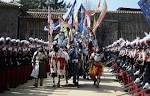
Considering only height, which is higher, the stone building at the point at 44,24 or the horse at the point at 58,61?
the stone building at the point at 44,24

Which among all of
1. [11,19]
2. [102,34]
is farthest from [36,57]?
[102,34]

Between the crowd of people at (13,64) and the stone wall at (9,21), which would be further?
the stone wall at (9,21)

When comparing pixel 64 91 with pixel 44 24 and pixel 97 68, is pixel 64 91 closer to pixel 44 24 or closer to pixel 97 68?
pixel 97 68

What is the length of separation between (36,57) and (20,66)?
0.95 meters

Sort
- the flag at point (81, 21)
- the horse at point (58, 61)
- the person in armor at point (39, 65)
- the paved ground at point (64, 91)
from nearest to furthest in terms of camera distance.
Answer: the paved ground at point (64, 91) → the person in armor at point (39, 65) → the horse at point (58, 61) → the flag at point (81, 21)

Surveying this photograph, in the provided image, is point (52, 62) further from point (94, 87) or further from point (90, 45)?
point (90, 45)

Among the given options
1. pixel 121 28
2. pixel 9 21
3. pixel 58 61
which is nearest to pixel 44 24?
pixel 9 21

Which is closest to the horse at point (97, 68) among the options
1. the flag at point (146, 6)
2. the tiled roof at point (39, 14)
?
the flag at point (146, 6)

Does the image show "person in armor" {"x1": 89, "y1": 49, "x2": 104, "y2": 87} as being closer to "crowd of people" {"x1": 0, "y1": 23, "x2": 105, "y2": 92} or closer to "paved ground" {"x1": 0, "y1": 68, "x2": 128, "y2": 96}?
"crowd of people" {"x1": 0, "y1": 23, "x2": 105, "y2": 92}

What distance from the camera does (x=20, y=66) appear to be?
66.3 ft

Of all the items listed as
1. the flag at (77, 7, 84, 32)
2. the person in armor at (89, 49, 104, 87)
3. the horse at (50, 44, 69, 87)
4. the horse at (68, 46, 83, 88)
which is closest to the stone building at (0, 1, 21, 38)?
the flag at (77, 7, 84, 32)

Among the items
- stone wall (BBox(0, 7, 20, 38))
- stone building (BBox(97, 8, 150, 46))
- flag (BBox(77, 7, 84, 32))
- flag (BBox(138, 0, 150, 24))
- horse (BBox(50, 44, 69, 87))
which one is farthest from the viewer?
stone building (BBox(97, 8, 150, 46))

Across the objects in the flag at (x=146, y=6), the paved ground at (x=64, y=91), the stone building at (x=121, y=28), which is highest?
the stone building at (x=121, y=28)

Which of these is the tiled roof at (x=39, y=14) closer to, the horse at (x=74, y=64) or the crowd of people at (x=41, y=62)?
the crowd of people at (x=41, y=62)
